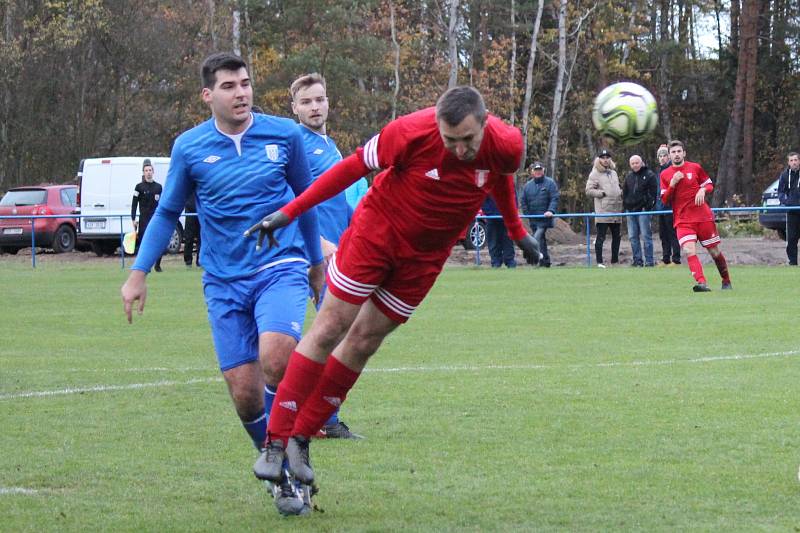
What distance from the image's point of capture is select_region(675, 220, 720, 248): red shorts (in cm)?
1800

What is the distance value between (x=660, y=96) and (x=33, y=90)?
24.9 metres

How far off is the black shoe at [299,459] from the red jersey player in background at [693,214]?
12984 mm

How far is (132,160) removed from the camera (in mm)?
31594

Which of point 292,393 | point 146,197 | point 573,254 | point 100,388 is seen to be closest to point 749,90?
point 573,254

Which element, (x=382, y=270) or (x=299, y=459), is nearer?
(x=299, y=459)

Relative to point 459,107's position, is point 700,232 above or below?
below

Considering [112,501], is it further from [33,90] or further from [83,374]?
[33,90]

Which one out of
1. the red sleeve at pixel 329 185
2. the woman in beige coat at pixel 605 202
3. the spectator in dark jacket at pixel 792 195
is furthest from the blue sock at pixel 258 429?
the woman in beige coat at pixel 605 202

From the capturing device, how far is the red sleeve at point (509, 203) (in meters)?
5.91

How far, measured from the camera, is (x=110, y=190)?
31.2 metres

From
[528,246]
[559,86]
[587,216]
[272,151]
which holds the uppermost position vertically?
[559,86]

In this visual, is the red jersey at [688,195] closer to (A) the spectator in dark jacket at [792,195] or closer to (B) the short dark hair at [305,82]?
(A) the spectator in dark jacket at [792,195]

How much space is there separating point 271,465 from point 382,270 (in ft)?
3.20

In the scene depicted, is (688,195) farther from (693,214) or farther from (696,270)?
(696,270)
